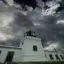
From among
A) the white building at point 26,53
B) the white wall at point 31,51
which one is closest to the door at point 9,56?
the white building at point 26,53

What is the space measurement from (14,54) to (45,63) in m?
9.00

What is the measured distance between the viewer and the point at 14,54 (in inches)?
901

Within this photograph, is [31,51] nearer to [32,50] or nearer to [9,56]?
[32,50]

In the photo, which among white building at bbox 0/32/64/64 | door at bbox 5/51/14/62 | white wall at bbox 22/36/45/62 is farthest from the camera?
white wall at bbox 22/36/45/62

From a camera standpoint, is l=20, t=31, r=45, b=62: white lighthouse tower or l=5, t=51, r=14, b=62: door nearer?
l=5, t=51, r=14, b=62: door

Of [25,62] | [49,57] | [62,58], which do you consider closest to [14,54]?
[25,62]

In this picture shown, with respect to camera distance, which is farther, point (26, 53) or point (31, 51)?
point (31, 51)

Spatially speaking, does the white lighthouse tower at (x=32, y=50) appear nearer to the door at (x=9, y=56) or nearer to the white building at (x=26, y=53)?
the white building at (x=26, y=53)

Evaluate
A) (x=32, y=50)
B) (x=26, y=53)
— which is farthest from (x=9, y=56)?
(x=32, y=50)

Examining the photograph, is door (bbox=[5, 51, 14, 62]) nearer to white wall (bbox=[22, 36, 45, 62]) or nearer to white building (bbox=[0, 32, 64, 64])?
white building (bbox=[0, 32, 64, 64])

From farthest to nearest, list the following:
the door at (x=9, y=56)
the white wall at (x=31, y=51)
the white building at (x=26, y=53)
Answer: the white wall at (x=31, y=51) < the white building at (x=26, y=53) < the door at (x=9, y=56)

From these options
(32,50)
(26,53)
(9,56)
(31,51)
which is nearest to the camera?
(9,56)

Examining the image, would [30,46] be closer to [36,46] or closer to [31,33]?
[36,46]

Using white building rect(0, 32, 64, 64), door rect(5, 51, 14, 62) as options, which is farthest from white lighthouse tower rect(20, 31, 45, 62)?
door rect(5, 51, 14, 62)
